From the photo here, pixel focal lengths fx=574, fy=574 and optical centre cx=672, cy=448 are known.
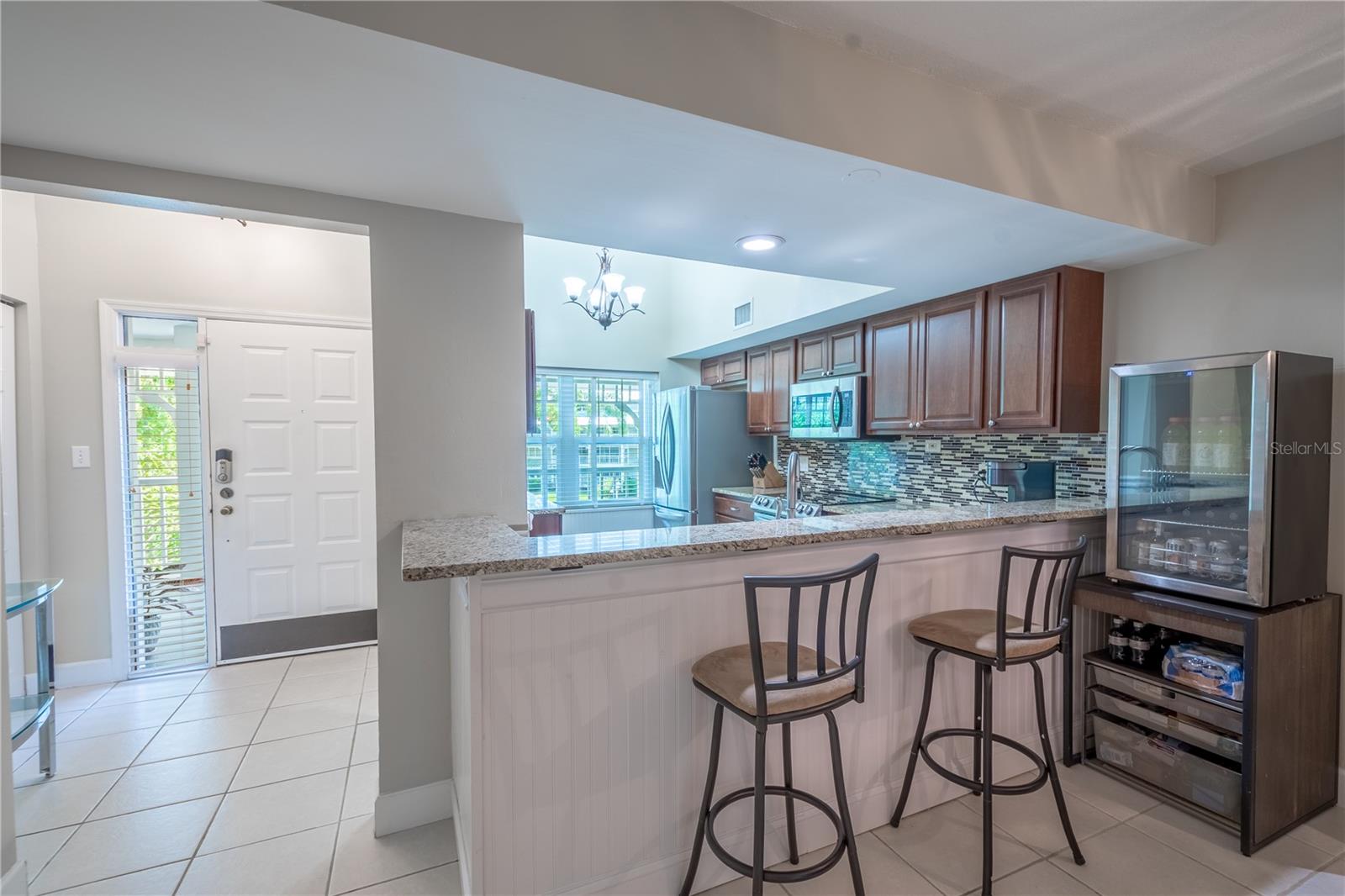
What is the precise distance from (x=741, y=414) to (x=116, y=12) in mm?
4451

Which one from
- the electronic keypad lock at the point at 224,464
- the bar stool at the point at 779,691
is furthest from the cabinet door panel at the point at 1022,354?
the electronic keypad lock at the point at 224,464

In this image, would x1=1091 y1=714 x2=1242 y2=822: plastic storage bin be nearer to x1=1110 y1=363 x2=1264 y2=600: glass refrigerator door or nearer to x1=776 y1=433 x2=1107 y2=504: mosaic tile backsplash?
x1=1110 y1=363 x2=1264 y2=600: glass refrigerator door

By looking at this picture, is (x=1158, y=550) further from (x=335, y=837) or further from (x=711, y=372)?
(x=711, y=372)

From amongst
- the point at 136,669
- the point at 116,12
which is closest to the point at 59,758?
the point at 136,669

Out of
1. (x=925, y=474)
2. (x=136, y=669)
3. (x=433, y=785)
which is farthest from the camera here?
(x=925, y=474)

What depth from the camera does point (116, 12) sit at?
108cm

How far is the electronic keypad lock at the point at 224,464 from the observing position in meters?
3.45

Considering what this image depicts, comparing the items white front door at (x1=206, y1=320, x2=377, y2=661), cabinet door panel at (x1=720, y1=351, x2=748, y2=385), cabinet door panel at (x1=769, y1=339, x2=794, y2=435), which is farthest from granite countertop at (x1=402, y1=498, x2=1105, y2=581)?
cabinet door panel at (x1=720, y1=351, x2=748, y2=385)

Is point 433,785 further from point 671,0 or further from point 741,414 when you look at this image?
point 741,414

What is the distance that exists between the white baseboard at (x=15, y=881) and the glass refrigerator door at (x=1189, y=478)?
3.75 metres

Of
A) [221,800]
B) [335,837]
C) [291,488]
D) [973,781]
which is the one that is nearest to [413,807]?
[335,837]

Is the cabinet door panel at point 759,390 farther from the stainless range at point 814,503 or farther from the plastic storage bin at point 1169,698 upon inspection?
the plastic storage bin at point 1169,698

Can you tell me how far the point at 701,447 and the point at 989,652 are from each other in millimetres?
3374

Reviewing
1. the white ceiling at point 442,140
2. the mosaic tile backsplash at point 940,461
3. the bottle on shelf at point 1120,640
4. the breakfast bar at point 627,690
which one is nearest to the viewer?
the white ceiling at point 442,140
